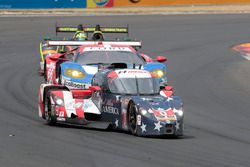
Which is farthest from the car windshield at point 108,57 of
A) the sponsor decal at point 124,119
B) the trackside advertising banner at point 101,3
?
the trackside advertising banner at point 101,3

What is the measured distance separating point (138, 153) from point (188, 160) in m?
0.87

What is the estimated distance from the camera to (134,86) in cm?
1446

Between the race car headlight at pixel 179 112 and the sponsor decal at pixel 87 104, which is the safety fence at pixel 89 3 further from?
the race car headlight at pixel 179 112

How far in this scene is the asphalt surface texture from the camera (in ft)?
37.2

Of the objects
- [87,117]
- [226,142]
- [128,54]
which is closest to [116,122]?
[87,117]

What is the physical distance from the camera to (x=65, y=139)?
13102 mm

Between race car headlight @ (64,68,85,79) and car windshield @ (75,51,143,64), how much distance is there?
2.61ft

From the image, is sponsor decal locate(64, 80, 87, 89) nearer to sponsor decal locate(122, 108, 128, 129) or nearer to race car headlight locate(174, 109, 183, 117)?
sponsor decal locate(122, 108, 128, 129)

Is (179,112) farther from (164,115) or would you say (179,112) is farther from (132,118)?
(132,118)

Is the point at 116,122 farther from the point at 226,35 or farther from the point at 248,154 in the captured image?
the point at 226,35

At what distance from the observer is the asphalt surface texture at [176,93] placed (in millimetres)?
11352

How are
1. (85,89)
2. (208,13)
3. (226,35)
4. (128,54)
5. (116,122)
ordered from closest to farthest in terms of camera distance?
(116,122), (85,89), (128,54), (226,35), (208,13)

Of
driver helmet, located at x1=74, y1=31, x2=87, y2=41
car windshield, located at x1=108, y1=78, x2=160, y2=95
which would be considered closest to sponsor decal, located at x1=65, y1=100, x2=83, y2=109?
car windshield, located at x1=108, y1=78, x2=160, y2=95

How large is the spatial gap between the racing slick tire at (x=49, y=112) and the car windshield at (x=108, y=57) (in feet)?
7.64
